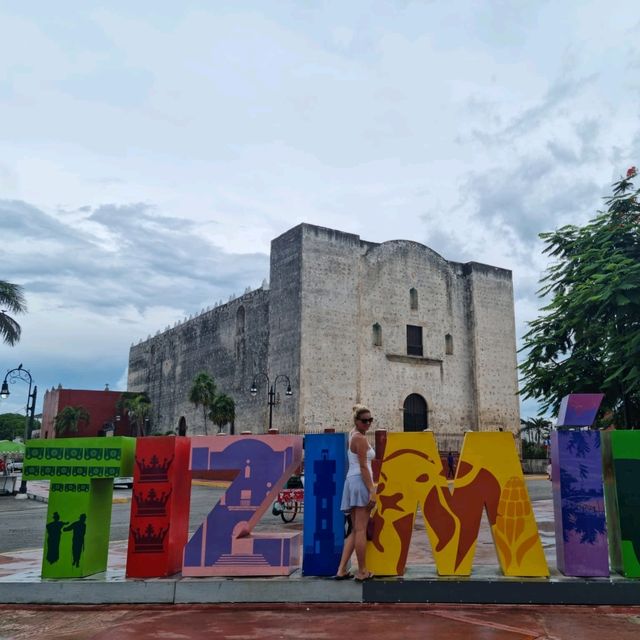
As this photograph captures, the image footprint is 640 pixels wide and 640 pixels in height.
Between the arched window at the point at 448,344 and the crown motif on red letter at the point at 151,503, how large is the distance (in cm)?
2976

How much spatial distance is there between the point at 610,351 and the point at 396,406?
20.0 meters

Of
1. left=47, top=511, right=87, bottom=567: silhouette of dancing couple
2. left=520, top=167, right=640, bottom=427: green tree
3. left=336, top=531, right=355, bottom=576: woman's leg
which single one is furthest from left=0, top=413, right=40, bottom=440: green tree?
left=336, top=531, right=355, bottom=576: woman's leg

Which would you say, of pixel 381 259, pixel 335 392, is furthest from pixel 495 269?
pixel 335 392

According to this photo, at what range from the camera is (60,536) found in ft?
21.6

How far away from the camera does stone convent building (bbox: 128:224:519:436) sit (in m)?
30.5

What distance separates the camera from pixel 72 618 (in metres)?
5.77

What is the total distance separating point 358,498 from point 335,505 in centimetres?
41

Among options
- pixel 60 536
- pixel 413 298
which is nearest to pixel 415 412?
pixel 413 298

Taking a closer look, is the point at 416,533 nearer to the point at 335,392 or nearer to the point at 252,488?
the point at 252,488

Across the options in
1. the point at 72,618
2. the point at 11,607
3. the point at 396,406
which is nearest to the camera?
the point at 72,618

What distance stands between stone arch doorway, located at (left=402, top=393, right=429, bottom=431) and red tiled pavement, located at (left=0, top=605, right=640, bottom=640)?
27554mm

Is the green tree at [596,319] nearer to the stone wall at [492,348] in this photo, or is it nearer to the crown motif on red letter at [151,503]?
the crown motif on red letter at [151,503]

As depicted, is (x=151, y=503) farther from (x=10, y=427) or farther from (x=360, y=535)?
(x=10, y=427)

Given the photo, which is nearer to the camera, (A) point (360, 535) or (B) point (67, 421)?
(A) point (360, 535)
